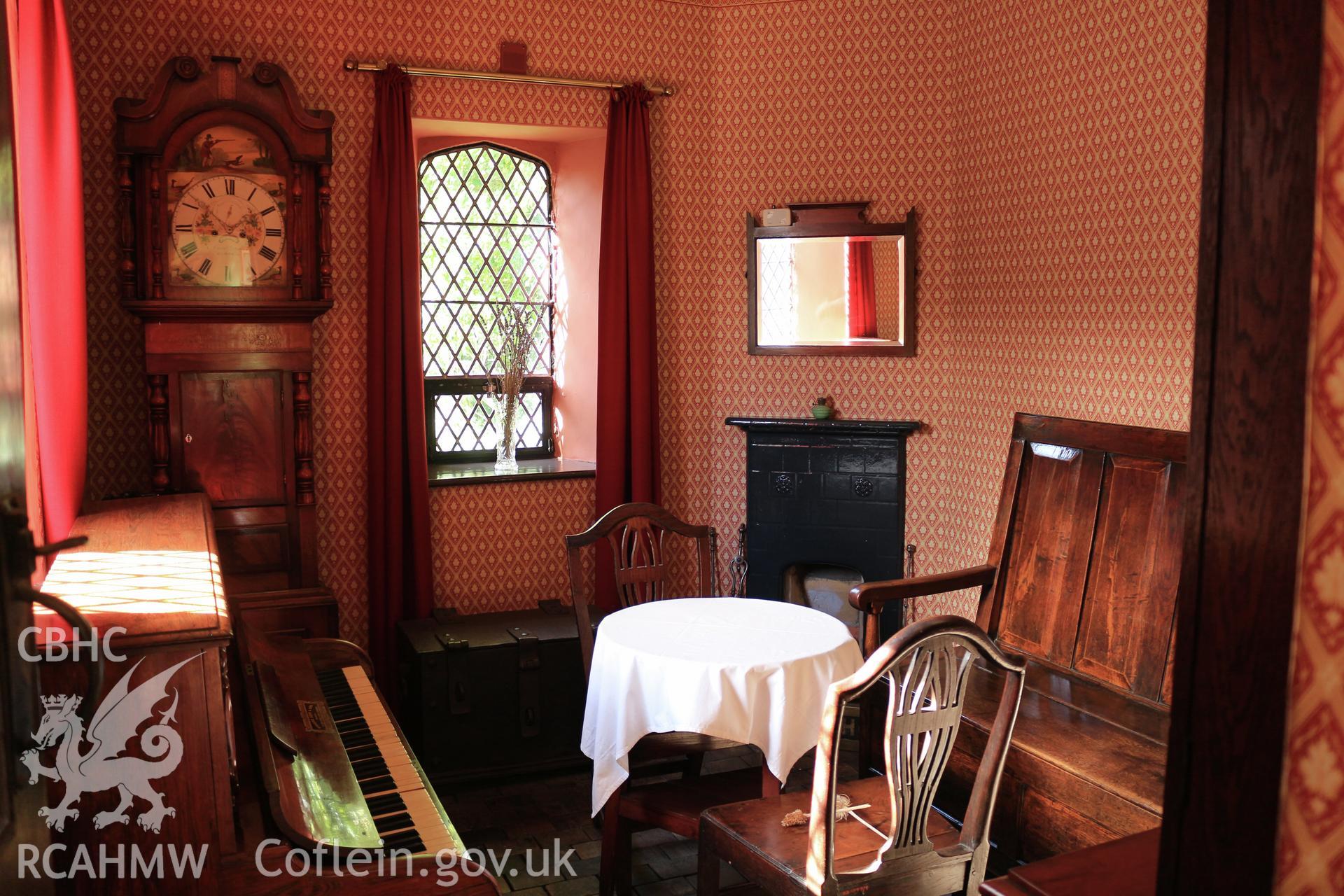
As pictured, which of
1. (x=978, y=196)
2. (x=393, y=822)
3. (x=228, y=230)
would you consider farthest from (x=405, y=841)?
(x=978, y=196)

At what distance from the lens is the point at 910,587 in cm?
354

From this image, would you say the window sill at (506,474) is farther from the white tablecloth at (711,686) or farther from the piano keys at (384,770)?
the white tablecloth at (711,686)

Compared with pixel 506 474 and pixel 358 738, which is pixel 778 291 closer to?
pixel 506 474

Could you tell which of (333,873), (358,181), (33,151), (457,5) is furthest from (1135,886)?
(457,5)

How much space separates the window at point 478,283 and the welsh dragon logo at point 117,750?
330 cm

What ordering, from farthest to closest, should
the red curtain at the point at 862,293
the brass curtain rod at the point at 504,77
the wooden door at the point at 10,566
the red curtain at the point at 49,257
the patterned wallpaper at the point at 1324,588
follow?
the red curtain at the point at 862,293 < the brass curtain rod at the point at 504,77 < the red curtain at the point at 49,257 < the wooden door at the point at 10,566 < the patterned wallpaper at the point at 1324,588

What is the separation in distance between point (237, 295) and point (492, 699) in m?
1.70

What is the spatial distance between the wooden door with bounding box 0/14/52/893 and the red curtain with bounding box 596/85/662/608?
341 cm

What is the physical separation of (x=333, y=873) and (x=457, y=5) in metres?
3.64

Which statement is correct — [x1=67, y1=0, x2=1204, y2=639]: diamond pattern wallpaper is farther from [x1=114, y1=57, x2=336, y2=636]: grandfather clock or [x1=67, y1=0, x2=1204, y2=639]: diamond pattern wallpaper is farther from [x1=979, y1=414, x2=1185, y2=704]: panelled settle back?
[x1=114, y1=57, x2=336, y2=636]: grandfather clock

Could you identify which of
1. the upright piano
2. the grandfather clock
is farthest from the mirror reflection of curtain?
the upright piano

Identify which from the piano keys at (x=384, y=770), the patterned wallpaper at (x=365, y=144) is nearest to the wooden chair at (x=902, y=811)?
the piano keys at (x=384, y=770)

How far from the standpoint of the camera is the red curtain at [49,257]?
2635mm

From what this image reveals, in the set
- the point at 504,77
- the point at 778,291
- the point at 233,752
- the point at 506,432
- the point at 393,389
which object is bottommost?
the point at 233,752
